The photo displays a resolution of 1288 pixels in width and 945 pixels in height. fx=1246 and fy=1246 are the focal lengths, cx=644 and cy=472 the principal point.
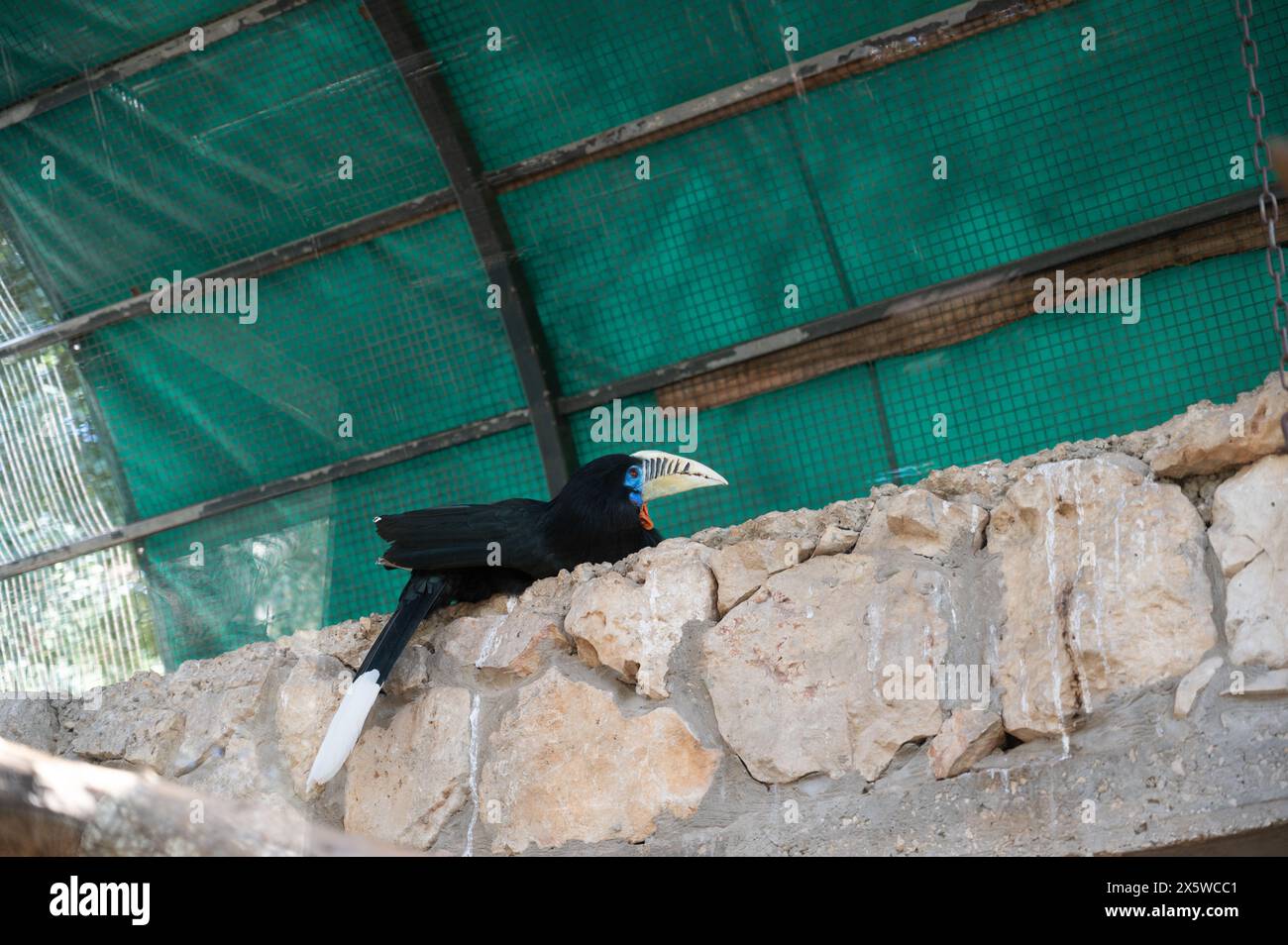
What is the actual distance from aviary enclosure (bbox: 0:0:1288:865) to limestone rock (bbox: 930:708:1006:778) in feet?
5.08

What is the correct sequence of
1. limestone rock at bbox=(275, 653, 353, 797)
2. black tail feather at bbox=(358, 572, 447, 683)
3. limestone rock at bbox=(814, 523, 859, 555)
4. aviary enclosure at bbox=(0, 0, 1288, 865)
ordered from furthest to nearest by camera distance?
aviary enclosure at bbox=(0, 0, 1288, 865) < limestone rock at bbox=(275, 653, 353, 797) < black tail feather at bbox=(358, 572, 447, 683) < limestone rock at bbox=(814, 523, 859, 555)

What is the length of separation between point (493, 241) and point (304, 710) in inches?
78.3

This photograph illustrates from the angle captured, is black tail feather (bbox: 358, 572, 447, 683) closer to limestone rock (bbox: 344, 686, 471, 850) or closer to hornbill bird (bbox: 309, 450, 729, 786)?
hornbill bird (bbox: 309, 450, 729, 786)

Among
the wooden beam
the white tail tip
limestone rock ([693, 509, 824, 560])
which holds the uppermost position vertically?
the wooden beam

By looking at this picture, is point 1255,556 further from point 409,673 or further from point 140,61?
point 140,61

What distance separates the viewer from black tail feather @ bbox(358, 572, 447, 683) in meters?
3.70

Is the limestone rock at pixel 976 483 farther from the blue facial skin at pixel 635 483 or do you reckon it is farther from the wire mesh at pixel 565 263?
the blue facial skin at pixel 635 483

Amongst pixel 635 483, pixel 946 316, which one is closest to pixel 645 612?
pixel 635 483

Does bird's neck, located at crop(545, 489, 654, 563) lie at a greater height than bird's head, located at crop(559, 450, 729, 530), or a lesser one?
lesser

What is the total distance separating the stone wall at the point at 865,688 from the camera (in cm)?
273

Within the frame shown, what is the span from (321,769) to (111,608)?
7.42 ft

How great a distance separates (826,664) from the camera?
3.19m

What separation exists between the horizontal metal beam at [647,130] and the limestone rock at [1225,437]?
185cm

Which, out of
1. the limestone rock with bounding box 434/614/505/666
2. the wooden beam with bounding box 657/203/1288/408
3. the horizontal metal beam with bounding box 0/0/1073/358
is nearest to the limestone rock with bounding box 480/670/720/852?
the limestone rock with bounding box 434/614/505/666
